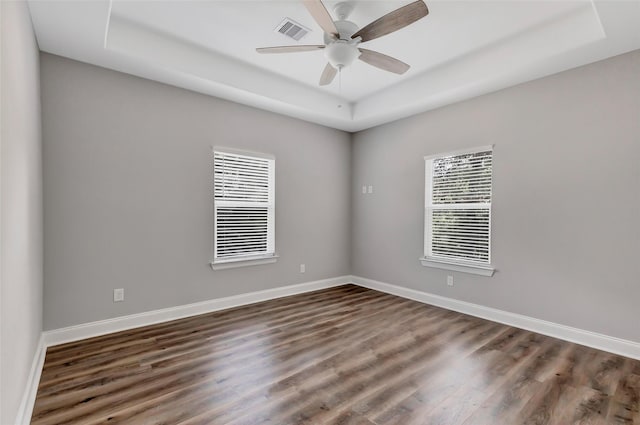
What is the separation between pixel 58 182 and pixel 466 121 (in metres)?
4.52

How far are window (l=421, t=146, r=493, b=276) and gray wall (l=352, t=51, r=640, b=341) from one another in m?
0.12

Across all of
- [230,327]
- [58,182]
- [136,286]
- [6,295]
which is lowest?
[230,327]

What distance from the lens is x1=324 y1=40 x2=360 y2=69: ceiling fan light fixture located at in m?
2.66

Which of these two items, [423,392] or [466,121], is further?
[466,121]

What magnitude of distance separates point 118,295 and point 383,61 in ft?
11.5

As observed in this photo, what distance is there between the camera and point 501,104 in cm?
367

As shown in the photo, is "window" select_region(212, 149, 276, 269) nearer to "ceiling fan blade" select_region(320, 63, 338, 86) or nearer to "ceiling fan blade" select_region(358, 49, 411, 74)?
"ceiling fan blade" select_region(320, 63, 338, 86)

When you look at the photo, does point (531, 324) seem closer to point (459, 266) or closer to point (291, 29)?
point (459, 266)

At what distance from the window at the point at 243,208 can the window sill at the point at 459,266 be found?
2.19m

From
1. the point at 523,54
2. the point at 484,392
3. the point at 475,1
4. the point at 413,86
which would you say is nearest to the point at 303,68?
the point at 413,86

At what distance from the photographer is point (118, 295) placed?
10.7 feet

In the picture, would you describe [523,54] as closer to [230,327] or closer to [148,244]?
[230,327]

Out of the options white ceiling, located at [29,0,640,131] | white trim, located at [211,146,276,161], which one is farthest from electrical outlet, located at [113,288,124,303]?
white ceiling, located at [29,0,640,131]

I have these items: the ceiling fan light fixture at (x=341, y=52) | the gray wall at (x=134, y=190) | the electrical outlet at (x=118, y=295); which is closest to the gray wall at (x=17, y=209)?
the gray wall at (x=134, y=190)
